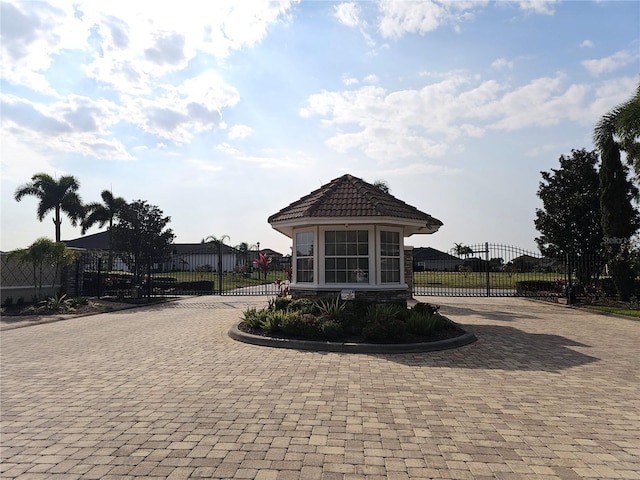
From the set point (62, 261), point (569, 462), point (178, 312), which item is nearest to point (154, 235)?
point (62, 261)

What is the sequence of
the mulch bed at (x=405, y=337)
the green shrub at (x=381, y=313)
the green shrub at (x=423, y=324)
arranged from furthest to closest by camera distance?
the green shrub at (x=423, y=324) → the green shrub at (x=381, y=313) → the mulch bed at (x=405, y=337)

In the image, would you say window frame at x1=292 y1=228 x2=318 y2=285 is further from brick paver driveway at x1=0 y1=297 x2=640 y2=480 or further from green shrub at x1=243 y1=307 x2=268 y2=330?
brick paver driveway at x1=0 y1=297 x2=640 y2=480

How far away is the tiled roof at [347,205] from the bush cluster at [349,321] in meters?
2.41

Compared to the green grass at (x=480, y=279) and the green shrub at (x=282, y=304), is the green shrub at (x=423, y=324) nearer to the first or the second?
the green shrub at (x=282, y=304)

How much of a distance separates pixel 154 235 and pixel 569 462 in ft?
71.2

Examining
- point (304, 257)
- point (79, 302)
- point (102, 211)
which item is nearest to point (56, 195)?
point (102, 211)

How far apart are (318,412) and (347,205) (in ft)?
23.8

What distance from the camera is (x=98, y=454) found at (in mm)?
3865

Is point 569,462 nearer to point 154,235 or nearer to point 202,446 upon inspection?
point 202,446

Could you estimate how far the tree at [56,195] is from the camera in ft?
97.0

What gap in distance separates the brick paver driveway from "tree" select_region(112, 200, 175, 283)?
13.3 meters

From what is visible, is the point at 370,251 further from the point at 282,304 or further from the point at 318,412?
the point at 318,412

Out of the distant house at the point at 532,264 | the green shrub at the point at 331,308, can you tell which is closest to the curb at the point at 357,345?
the green shrub at the point at 331,308

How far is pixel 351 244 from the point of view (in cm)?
1157
